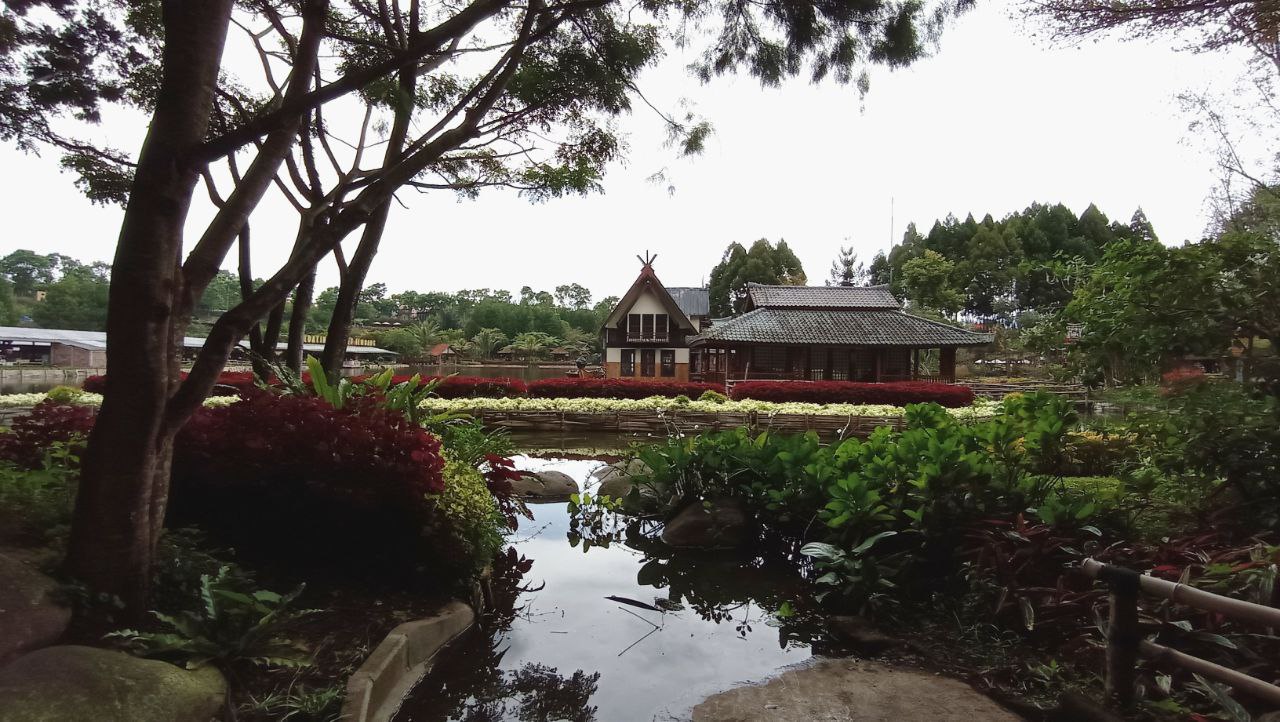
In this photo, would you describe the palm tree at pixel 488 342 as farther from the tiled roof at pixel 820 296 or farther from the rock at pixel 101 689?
the rock at pixel 101 689

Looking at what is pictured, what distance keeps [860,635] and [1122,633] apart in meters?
1.52

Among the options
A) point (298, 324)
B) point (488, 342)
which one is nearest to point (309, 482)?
point (298, 324)

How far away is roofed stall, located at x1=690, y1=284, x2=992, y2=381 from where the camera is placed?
2539 cm

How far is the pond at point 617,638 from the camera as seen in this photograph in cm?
329

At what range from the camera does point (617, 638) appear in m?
4.12

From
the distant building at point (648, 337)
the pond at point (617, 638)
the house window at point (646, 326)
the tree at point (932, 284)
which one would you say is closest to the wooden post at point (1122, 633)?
the pond at point (617, 638)

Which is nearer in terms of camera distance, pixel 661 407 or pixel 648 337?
pixel 661 407

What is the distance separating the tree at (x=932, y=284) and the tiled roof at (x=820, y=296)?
1612cm

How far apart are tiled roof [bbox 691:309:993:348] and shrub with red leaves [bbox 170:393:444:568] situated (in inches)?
858

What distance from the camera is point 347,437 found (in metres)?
3.71

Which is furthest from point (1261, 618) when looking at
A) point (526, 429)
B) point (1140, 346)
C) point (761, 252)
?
point (761, 252)

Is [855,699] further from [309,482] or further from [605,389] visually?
[605,389]

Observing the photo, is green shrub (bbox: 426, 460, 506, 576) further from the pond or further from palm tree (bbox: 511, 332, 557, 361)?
palm tree (bbox: 511, 332, 557, 361)

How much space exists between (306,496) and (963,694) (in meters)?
3.56
